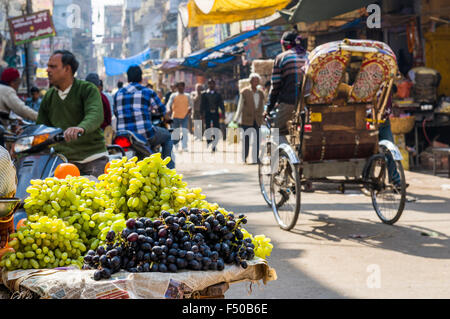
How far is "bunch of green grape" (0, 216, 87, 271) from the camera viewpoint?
2570 mm

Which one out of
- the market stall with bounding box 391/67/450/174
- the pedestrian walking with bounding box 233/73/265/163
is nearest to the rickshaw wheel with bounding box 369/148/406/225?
the market stall with bounding box 391/67/450/174

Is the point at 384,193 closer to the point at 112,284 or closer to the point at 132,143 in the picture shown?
the point at 132,143

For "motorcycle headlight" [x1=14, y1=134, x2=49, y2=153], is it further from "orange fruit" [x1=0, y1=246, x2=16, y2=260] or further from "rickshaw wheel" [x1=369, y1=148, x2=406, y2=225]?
"rickshaw wheel" [x1=369, y1=148, x2=406, y2=225]

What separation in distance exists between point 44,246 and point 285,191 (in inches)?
186

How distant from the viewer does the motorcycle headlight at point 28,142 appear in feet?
15.1

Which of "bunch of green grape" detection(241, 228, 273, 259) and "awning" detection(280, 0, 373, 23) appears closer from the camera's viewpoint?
"bunch of green grape" detection(241, 228, 273, 259)

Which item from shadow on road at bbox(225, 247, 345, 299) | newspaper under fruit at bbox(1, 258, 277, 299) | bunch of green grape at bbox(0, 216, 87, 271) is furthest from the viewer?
shadow on road at bbox(225, 247, 345, 299)

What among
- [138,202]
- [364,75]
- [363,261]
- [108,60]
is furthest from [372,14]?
[108,60]

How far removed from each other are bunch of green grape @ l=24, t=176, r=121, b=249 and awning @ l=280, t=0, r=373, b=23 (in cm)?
811

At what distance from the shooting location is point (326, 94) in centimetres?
681

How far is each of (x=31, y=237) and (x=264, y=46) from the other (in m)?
17.2

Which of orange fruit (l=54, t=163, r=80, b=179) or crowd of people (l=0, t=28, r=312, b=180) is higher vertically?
crowd of people (l=0, t=28, r=312, b=180)

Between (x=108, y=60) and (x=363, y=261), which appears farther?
(x=108, y=60)
